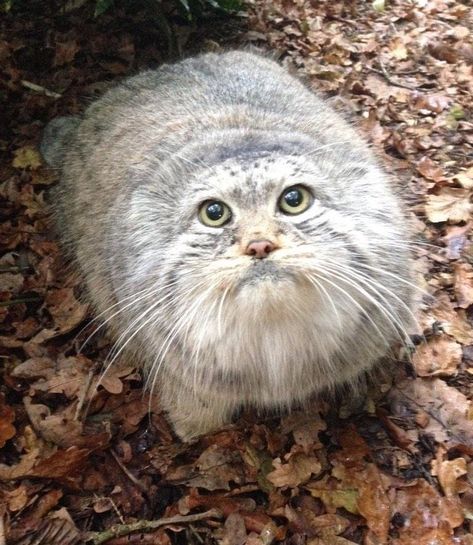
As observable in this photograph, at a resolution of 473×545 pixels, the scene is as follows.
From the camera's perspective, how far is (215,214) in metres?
2.22

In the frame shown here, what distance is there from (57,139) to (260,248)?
2.56 meters

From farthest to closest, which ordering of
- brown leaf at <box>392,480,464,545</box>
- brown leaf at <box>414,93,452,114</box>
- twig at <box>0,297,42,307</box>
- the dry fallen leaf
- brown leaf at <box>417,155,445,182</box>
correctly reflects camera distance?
brown leaf at <box>414,93,452,114</box>
the dry fallen leaf
brown leaf at <box>417,155,445,182</box>
twig at <box>0,297,42,307</box>
brown leaf at <box>392,480,464,545</box>

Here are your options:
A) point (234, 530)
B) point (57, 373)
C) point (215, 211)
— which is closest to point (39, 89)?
point (57, 373)

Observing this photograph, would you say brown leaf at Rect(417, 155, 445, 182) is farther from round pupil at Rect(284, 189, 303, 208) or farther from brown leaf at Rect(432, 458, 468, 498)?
round pupil at Rect(284, 189, 303, 208)

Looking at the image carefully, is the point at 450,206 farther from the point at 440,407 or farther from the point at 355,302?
the point at 355,302

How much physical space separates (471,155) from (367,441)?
2120 millimetres

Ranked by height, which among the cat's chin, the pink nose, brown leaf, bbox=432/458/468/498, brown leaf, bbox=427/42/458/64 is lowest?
brown leaf, bbox=432/458/468/498

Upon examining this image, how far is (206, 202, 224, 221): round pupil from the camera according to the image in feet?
7.25

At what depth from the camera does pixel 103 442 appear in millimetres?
2904

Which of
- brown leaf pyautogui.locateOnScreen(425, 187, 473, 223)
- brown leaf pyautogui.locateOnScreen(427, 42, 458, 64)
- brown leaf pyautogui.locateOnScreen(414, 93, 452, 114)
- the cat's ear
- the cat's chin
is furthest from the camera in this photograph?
brown leaf pyautogui.locateOnScreen(427, 42, 458, 64)

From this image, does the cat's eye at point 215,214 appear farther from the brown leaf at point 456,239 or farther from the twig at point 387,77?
the twig at point 387,77

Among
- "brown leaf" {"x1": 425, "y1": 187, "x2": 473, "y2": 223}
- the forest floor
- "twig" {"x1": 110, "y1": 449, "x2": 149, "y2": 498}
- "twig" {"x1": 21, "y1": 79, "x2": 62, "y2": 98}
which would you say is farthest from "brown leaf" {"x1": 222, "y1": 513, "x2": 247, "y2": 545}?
"twig" {"x1": 21, "y1": 79, "x2": 62, "y2": 98}

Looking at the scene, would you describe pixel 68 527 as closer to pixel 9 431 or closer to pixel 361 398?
pixel 9 431

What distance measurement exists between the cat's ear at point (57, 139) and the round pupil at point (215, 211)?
203 cm
